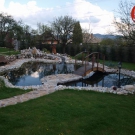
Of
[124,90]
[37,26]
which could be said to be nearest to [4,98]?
[124,90]

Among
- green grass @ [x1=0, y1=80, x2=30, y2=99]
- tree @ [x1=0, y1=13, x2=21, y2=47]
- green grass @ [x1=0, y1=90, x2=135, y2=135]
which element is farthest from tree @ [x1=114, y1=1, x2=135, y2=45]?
tree @ [x1=0, y1=13, x2=21, y2=47]

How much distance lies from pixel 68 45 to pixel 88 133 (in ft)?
64.6

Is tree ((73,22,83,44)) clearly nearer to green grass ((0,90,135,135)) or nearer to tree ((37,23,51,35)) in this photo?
tree ((37,23,51,35))

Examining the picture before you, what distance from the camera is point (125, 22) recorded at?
11867mm

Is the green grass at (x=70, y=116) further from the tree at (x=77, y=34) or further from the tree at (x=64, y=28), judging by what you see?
the tree at (x=64, y=28)

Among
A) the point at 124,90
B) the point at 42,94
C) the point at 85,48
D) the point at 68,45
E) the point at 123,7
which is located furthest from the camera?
the point at 68,45

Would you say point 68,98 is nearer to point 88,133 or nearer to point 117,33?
point 88,133

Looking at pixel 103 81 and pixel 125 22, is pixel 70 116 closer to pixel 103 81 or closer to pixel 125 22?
pixel 103 81

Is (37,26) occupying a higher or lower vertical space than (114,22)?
higher

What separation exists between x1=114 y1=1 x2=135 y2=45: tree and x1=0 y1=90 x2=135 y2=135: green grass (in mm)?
7364

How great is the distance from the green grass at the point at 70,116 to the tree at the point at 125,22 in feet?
24.2

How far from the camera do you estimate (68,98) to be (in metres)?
5.47

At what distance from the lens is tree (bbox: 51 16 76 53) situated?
75.5ft

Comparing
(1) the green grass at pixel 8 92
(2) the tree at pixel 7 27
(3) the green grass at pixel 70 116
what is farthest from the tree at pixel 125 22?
(2) the tree at pixel 7 27
